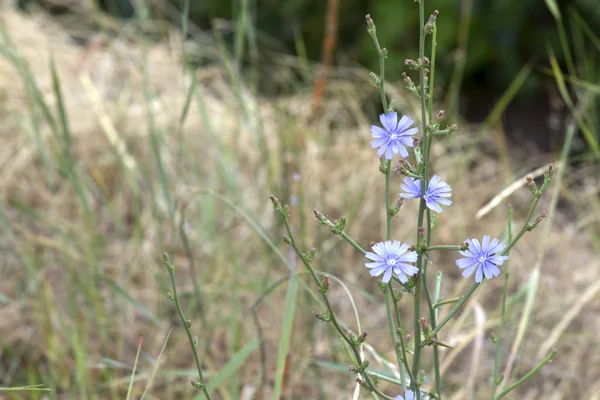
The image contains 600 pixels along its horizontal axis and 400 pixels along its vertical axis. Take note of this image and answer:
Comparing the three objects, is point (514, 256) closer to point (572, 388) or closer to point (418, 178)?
point (572, 388)

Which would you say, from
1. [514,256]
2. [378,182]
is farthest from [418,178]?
[378,182]

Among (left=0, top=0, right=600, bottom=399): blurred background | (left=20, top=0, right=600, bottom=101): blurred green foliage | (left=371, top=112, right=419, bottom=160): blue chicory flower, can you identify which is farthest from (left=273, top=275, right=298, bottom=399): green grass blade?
(left=20, top=0, right=600, bottom=101): blurred green foliage

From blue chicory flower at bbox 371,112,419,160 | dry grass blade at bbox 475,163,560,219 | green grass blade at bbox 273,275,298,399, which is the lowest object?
green grass blade at bbox 273,275,298,399

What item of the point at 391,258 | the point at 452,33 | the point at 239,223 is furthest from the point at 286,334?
the point at 452,33

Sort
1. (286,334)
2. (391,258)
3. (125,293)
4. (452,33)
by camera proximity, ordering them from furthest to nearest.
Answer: (452,33) < (125,293) < (286,334) < (391,258)

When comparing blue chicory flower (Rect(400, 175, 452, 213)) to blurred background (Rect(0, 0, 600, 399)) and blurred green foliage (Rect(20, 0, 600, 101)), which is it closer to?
blurred background (Rect(0, 0, 600, 399))

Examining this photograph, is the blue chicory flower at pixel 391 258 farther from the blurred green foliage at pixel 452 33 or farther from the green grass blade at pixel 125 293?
the blurred green foliage at pixel 452 33

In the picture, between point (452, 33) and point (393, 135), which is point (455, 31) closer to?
point (452, 33)

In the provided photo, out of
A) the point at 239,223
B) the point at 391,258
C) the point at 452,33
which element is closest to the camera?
the point at 391,258
